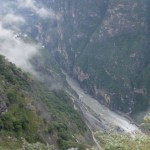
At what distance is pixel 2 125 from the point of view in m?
105

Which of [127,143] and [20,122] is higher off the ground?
[127,143]

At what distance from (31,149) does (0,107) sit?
41.0 meters

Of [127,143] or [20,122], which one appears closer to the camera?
[127,143]

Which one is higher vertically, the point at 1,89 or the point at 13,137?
the point at 1,89

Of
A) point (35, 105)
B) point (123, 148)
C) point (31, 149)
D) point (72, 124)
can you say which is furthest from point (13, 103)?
point (123, 148)

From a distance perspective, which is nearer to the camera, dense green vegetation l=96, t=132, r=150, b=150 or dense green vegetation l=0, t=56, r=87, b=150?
dense green vegetation l=96, t=132, r=150, b=150

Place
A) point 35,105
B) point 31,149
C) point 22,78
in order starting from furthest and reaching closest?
point 22,78 → point 35,105 → point 31,149

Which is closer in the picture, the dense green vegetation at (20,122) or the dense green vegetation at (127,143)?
the dense green vegetation at (127,143)

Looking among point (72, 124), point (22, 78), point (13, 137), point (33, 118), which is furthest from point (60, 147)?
point (72, 124)

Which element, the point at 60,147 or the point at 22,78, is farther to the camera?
the point at 22,78

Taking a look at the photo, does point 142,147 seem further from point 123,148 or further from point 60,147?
point 60,147

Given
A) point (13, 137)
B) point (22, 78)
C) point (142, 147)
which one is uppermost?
point (22, 78)

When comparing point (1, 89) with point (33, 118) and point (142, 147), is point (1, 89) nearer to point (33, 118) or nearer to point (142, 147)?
point (33, 118)

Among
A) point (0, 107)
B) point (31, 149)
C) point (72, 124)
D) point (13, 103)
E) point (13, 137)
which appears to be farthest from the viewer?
point (72, 124)
